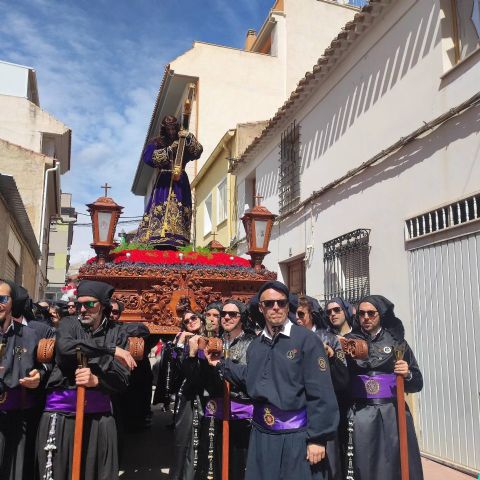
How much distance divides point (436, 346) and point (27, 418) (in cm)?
453

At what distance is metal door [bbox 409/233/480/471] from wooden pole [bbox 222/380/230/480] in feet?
9.79

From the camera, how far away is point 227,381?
12.1 ft

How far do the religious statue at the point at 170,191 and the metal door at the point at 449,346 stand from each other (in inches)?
120

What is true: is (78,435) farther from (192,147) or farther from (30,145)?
(30,145)

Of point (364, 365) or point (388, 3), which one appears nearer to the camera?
point (364, 365)

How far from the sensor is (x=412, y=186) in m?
6.78

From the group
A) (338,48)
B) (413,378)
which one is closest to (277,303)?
(413,378)

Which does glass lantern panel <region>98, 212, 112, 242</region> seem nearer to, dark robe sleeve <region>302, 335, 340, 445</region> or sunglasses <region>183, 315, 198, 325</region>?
sunglasses <region>183, 315, 198, 325</region>

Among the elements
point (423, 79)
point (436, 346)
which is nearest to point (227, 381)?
point (436, 346)

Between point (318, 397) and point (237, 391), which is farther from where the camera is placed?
point (237, 391)

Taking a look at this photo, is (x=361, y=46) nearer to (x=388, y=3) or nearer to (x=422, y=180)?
(x=388, y=3)

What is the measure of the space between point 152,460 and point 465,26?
21.1 ft

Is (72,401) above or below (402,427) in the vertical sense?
above

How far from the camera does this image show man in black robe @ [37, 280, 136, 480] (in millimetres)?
3326
